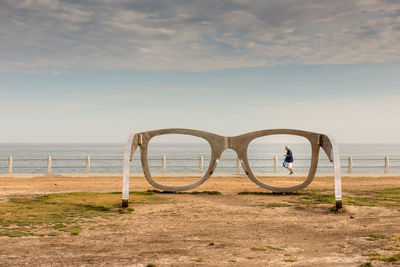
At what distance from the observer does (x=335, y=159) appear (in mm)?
10375

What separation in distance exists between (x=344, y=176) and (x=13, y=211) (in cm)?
1724

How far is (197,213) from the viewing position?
980 centimetres

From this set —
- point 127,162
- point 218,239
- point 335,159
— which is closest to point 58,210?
point 127,162

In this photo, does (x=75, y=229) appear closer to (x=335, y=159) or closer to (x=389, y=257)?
(x=389, y=257)

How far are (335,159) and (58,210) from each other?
6.77 m

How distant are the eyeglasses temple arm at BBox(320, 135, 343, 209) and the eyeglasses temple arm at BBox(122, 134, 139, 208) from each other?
4.99 meters

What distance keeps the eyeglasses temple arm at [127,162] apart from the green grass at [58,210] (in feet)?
1.09

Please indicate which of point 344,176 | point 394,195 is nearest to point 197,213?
point 394,195

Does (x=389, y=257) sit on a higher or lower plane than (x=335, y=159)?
lower

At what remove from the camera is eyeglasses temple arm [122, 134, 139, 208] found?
33.2ft

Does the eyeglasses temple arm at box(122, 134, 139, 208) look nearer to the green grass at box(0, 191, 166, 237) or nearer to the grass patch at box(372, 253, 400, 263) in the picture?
the green grass at box(0, 191, 166, 237)

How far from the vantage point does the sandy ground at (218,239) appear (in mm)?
5914

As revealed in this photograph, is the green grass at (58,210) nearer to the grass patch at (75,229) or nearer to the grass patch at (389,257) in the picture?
the grass patch at (75,229)

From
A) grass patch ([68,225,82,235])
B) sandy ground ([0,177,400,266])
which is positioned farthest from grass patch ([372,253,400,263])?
grass patch ([68,225,82,235])
